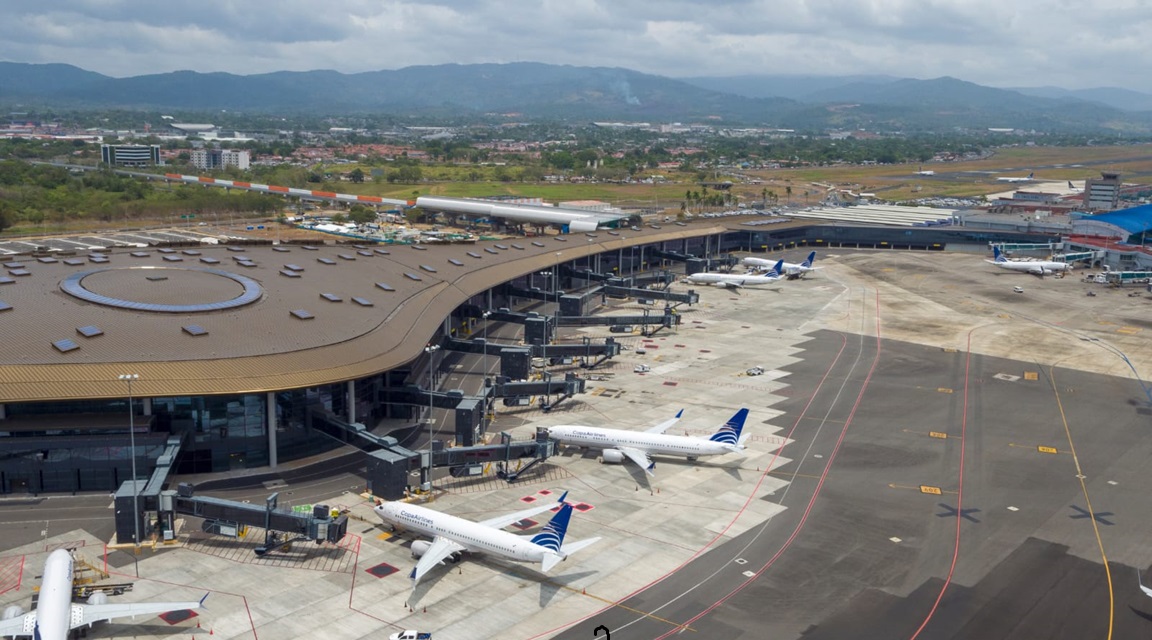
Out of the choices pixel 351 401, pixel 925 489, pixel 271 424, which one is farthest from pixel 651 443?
pixel 271 424

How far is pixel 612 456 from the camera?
80.4 metres

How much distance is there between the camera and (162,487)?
65.7 m

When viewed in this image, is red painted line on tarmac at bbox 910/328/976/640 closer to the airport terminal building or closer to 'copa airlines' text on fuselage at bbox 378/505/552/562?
'copa airlines' text on fuselage at bbox 378/505/552/562

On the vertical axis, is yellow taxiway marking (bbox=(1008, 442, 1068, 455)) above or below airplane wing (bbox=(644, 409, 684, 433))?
below

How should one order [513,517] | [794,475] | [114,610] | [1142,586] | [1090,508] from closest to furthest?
[114,610]
[1142,586]
[513,517]
[1090,508]
[794,475]

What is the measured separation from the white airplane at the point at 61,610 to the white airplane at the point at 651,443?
37.9 m

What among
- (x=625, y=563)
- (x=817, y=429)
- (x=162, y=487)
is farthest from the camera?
(x=817, y=429)

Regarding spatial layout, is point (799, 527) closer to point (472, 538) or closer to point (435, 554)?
point (472, 538)

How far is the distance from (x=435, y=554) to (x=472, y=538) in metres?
2.80

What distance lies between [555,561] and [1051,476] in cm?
4987

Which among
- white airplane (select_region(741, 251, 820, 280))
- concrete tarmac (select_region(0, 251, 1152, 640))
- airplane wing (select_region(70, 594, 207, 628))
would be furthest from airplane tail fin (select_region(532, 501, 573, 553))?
white airplane (select_region(741, 251, 820, 280))

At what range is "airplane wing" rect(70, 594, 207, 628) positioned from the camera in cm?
4962

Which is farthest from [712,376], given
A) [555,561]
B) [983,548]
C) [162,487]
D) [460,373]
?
[162,487]

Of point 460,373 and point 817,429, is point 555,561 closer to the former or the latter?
point 817,429
